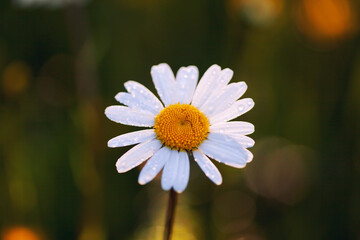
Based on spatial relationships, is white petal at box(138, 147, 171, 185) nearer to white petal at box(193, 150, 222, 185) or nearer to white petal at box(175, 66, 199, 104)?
white petal at box(193, 150, 222, 185)

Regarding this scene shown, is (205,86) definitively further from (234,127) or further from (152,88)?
(152,88)

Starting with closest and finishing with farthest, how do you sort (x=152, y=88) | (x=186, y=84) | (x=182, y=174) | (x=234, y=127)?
(x=182, y=174), (x=234, y=127), (x=186, y=84), (x=152, y=88)

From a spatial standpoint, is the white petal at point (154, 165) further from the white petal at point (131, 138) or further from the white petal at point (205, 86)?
the white petal at point (205, 86)

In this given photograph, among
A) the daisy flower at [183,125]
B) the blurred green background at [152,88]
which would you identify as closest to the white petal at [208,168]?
the daisy flower at [183,125]

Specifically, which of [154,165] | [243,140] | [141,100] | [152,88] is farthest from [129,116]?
[152,88]
